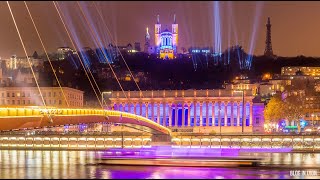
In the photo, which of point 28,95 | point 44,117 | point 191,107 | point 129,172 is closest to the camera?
point 44,117

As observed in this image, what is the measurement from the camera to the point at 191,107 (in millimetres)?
139750

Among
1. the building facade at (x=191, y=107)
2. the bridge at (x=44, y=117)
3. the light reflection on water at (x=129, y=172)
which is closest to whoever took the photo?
the bridge at (x=44, y=117)

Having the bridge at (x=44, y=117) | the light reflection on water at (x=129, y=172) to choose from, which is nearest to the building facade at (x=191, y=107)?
the bridge at (x=44, y=117)

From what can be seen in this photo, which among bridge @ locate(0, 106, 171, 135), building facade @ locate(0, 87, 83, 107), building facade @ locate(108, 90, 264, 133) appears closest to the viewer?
bridge @ locate(0, 106, 171, 135)

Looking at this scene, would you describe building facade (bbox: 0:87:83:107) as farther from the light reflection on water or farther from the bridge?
the light reflection on water

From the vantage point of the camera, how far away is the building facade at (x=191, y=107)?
450 ft

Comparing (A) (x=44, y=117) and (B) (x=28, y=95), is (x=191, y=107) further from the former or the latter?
(A) (x=44, y=117)

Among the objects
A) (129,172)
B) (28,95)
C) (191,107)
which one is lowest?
(129,172)

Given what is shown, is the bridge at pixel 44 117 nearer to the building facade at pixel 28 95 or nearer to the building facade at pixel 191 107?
the building facade at pixel 28 95

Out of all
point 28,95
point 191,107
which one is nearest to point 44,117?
point 28,95

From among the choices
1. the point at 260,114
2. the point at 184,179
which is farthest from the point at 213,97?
the point at 184,179

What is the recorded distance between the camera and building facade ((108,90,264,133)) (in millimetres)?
137125

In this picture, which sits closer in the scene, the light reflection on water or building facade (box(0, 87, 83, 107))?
the light reflection on water

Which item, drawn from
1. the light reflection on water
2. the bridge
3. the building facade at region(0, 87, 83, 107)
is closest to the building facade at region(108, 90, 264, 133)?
the building facade at region(0, 87, 83, 107)
